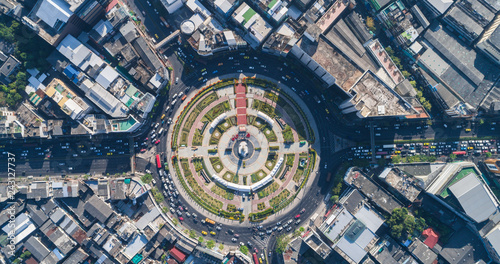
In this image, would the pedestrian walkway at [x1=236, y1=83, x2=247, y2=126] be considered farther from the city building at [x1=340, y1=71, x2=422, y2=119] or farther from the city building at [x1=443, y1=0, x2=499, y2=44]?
the city building at [x1=443, y1=0, x2=499, y2=44]

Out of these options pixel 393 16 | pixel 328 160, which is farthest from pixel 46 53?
pixel 393 16

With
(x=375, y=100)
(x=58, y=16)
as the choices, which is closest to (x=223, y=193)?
(x=375, y=100)

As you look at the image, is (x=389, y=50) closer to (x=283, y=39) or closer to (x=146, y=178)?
(x=283, y=39)

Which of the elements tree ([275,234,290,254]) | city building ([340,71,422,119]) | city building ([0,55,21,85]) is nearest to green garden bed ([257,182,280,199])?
tree ([275,234,290,254])

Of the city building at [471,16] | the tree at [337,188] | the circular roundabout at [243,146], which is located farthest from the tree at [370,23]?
the tree at [337,188]

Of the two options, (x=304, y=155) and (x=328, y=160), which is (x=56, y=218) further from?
(x=328, y=160)

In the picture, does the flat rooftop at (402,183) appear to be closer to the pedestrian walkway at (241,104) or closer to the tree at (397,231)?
the tree at (397,231)
